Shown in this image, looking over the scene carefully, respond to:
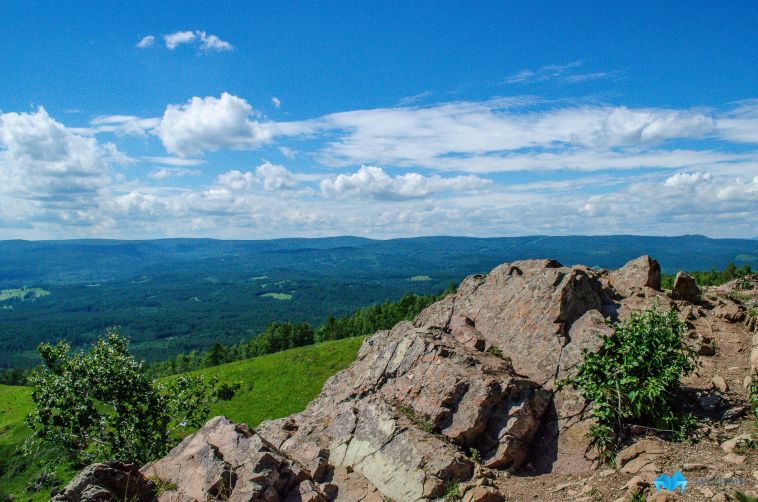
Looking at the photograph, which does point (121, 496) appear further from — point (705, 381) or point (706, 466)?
point (705, 381)

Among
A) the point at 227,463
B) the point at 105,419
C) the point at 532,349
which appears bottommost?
the point at 105,419

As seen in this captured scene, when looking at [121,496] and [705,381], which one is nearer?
[121,496]

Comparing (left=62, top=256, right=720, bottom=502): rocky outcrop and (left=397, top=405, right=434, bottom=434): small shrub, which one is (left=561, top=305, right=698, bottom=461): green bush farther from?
(left=397, top=405, right=434, bottom=434): small shrub

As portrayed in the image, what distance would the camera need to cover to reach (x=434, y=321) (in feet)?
81.0

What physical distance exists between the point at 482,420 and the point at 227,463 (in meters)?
8.57

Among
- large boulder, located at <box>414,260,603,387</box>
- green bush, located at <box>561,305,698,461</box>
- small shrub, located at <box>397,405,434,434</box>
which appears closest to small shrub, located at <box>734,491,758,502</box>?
green bush, located at <box>561,305,698,461</box>

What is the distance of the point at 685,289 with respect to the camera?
24.2 metres

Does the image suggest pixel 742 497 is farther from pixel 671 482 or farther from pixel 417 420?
pixel 417 420

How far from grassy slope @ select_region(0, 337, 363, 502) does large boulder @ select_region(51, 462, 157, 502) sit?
151 feet

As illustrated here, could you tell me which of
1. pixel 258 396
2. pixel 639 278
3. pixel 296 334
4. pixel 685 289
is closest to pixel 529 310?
pixel 639 278

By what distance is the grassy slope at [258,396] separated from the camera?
2253 inches

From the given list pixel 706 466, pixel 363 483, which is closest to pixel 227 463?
→ pixel 363 483

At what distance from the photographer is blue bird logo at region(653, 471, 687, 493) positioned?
11.9m

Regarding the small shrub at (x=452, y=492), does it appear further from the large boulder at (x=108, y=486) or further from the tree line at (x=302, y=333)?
the tree line at (x=302, y=333)
